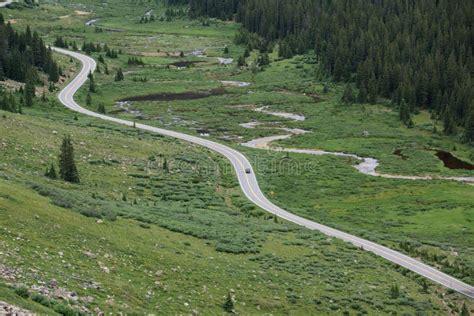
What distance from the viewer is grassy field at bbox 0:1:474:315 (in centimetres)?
3191

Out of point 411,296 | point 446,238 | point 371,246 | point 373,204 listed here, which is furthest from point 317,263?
point 373,204

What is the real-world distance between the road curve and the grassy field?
5.21 feet

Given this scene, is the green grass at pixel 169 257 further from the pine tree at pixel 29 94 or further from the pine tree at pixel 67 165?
the pine tree at pixel 29 94

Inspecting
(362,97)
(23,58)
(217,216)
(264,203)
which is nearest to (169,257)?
(217,216)

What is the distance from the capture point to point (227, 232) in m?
50.7

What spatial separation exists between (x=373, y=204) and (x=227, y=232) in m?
31.8

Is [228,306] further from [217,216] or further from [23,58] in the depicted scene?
[23,58]

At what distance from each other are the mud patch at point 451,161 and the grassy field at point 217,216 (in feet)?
5.20

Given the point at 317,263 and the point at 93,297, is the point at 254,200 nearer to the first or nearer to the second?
the point at 317,263

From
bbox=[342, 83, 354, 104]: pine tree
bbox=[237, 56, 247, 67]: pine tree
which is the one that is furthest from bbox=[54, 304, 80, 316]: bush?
bbox=[237, 56, 247, 67]: pine tree

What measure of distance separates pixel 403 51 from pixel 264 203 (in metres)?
91.4

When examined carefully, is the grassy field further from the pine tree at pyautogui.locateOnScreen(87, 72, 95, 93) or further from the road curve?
the pine tree at pyautogui.locateOnScreen(87, 72, 95, 93)

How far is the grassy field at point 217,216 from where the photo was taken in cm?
3191

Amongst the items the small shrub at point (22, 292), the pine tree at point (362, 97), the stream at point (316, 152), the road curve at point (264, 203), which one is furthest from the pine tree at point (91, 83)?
the small shrub at point (22, 292)
